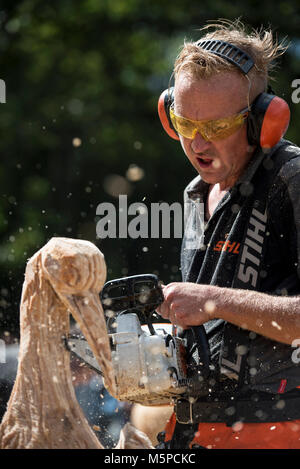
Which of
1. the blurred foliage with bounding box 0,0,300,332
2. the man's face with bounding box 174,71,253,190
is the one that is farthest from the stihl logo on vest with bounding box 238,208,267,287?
the blurred foliage with bounding box 0,0,300,332

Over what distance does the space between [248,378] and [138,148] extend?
851 cm

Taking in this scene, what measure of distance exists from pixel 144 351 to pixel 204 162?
0.81 m

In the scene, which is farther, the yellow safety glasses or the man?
the yellow safety glasses

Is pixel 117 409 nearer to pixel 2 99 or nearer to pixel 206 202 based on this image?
pixel 206 202

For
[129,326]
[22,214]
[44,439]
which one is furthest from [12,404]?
[22,214]

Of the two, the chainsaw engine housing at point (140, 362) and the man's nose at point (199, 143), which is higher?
the man's nose at point (199, 143)

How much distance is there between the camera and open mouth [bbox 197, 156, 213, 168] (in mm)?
2670

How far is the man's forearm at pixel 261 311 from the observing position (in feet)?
7.78

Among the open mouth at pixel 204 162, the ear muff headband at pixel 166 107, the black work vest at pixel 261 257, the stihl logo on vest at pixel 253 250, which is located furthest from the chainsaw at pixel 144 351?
the ear muff headband at pixel 166 107

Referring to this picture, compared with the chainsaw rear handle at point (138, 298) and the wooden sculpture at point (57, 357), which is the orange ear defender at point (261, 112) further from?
the wooden sculpture at point (57, 357)

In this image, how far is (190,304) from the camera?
2.41 metres

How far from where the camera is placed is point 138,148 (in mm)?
10758

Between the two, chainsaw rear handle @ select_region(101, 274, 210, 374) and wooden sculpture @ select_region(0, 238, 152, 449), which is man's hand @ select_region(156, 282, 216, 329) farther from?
wooden sculpture @ select_region(0, 238, 152, 449)

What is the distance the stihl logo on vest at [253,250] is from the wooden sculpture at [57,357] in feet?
2.54
